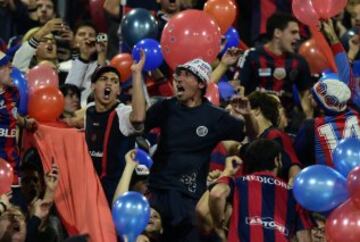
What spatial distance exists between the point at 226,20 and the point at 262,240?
3260 millimetres

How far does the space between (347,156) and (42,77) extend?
9.74ft

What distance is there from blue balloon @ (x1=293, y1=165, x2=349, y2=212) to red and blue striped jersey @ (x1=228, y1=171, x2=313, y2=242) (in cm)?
35

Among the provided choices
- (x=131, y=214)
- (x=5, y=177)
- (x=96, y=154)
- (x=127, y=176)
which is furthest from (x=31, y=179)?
(x=131, y=214)

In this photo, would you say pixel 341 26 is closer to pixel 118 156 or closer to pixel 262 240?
pixel 118 156

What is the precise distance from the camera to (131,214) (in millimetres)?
7996

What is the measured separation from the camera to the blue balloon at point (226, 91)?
36.5 ft

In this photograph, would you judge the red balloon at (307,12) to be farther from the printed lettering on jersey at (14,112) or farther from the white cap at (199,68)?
the printed lettering on jersey at (14,112)

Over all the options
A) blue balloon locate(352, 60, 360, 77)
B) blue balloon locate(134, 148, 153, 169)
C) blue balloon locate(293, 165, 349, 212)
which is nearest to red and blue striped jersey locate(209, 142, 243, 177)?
blue balloon locate(134, 148, 153, 169)

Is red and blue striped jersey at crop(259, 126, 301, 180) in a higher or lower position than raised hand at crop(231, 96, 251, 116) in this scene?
lower

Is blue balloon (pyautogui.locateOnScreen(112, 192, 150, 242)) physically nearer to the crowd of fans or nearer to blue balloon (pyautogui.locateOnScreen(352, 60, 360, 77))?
the crowd of fans

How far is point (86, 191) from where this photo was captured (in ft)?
29.2

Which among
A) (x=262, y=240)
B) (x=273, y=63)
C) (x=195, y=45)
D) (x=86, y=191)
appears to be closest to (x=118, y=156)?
(x=86, y=191)

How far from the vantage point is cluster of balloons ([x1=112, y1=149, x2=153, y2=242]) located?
7.99 metres

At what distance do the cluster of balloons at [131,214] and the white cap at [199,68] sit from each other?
1.19 meters
